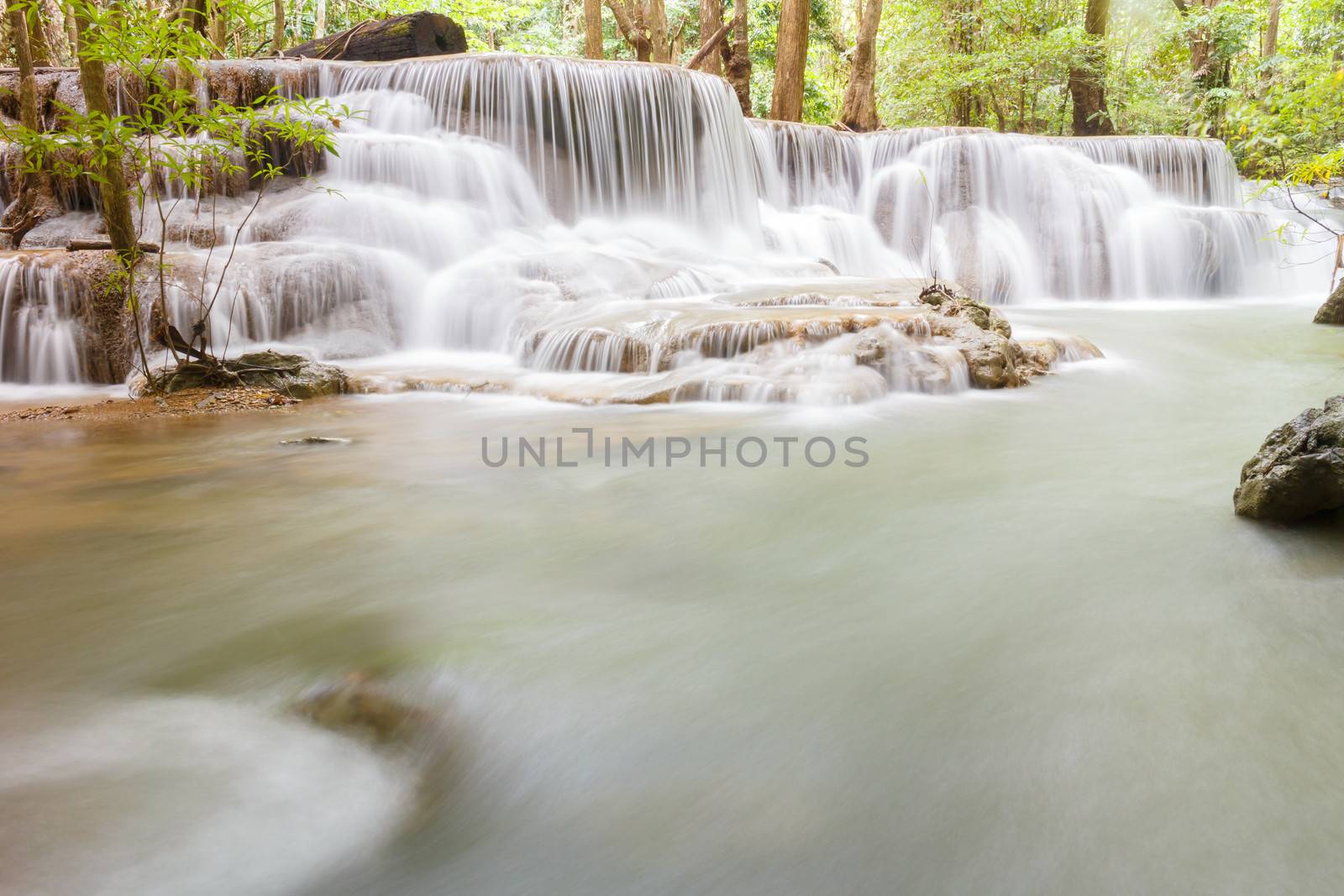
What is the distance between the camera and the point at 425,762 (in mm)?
1631

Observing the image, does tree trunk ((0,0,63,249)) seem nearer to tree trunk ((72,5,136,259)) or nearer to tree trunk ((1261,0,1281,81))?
tree trunk ((72,5,136,259))

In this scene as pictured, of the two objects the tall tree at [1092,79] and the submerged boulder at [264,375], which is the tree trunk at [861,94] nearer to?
the tall tree at [1092,79]

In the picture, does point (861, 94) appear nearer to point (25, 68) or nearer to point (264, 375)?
point (25, 68)

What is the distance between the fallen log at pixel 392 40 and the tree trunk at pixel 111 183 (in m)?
8.51

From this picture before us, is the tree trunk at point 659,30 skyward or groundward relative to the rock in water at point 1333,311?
skyward

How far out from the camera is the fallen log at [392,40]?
43.0 ft

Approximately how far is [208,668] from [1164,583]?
2674 millimetres

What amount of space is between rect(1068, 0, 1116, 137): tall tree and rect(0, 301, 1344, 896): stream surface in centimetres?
1565

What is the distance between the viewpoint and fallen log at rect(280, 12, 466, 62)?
1309 cm

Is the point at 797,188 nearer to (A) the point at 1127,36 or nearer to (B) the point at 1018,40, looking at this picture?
(B) the point at 1018,40

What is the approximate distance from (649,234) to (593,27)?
7096mm

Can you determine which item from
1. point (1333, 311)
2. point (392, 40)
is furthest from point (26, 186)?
point (1333, 311)

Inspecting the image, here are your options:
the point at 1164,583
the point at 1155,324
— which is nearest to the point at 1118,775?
the point at 1164,583

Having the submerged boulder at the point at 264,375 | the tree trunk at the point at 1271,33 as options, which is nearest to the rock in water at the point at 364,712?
the submerged boulder at the point at 264,375
